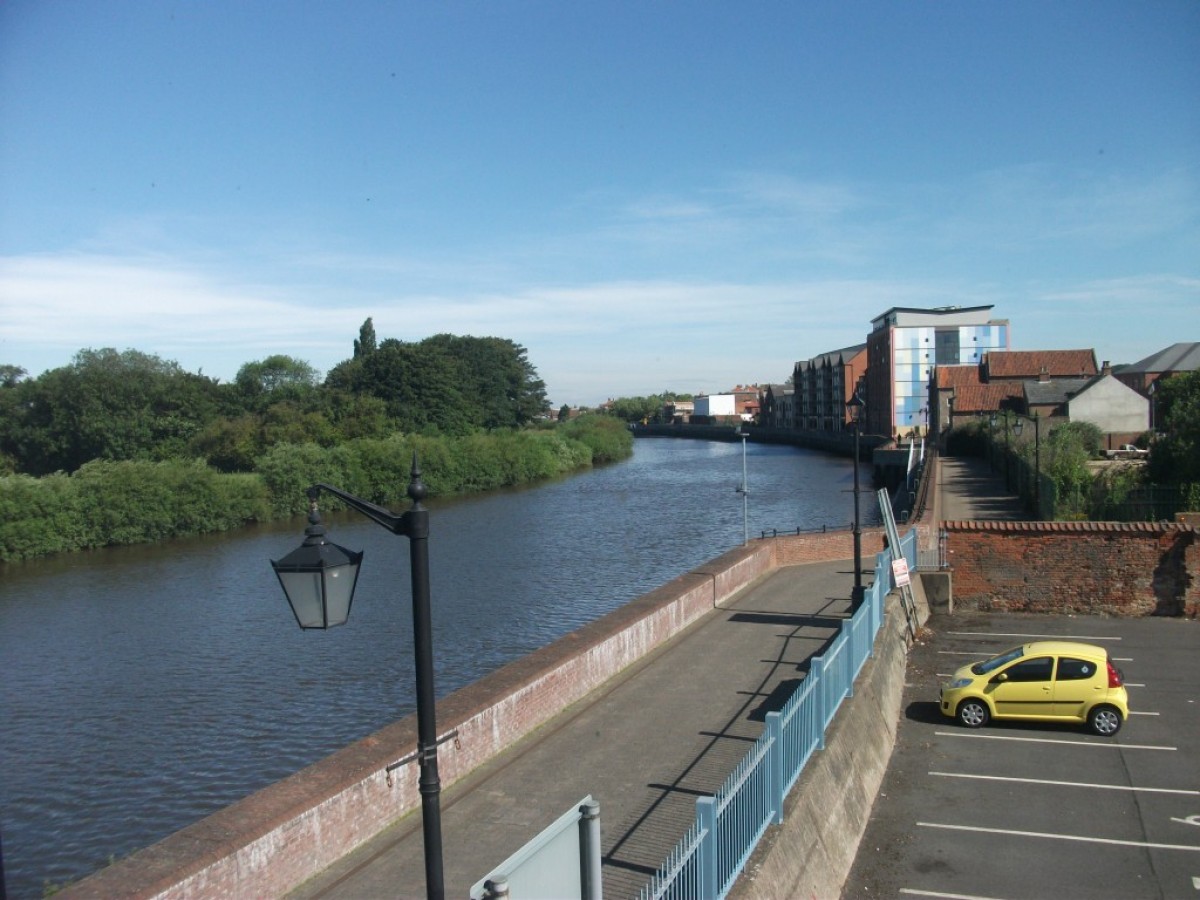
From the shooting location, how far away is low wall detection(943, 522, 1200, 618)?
19062 mm

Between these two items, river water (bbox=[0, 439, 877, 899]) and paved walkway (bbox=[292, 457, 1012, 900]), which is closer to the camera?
paved walkway (bbox=[292, 457, 1012, 900])

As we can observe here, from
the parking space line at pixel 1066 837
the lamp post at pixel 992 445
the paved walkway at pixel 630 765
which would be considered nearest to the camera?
the paved walkway at pixel 630 765

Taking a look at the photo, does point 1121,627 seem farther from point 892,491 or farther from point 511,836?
point 892,491

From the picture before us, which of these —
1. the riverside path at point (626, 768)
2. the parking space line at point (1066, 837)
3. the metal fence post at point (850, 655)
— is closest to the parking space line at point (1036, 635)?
the riverside path at point (626, 768)

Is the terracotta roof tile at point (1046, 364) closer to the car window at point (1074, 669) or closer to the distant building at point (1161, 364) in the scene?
the distant building at point (1161, 364)

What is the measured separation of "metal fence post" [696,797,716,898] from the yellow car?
845 centimetres

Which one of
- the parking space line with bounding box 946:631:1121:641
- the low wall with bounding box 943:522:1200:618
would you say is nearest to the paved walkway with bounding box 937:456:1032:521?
the low wall with bounding box 943:522:1200:618

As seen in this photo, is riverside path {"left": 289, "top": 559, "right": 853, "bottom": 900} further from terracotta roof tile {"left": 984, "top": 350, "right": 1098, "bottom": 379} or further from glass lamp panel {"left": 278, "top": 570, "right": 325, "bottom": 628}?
terracotta roof tile {"left": 984, "top": 350, "right": 1098, "bottom": 379}

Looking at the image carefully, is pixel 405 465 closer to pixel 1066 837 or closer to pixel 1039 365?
pixel 1066 837

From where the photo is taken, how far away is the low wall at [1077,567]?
19.1m

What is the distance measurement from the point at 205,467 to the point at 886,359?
222 feet

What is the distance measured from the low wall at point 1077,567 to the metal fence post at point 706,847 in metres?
15.9

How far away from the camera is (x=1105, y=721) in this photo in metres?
12.6

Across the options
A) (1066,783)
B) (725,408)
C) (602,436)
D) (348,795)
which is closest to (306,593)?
(348,795)
